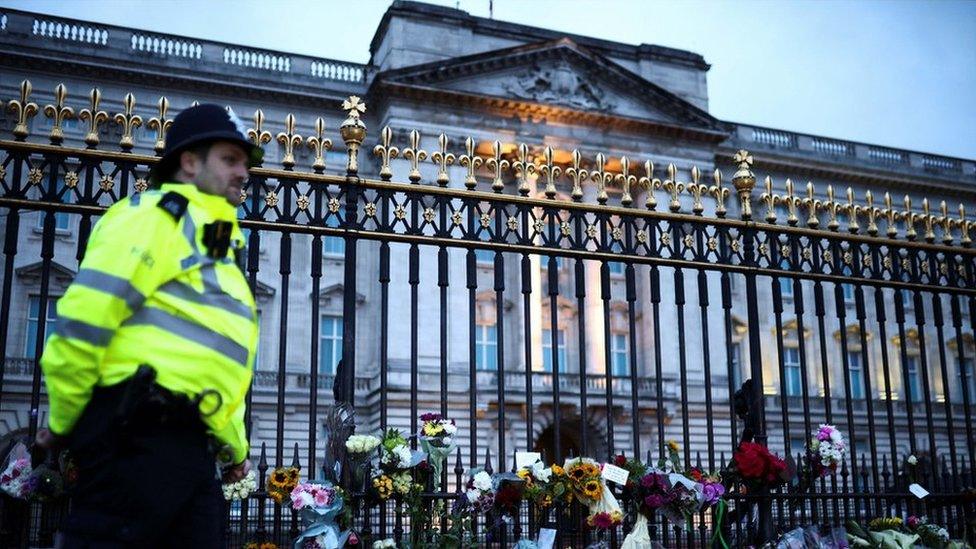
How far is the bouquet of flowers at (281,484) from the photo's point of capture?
521 centimetres

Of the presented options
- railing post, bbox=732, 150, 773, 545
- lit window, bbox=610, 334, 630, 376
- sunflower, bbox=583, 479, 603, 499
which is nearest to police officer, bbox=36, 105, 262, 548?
sunflower, bbox=583, 479, 603, 499

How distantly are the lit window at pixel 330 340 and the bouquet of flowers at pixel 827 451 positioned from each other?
58.2 ft

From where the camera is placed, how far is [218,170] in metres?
3.38

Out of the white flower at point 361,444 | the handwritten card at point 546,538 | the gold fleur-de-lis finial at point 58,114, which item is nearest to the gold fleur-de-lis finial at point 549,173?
the white flower at point 361,444

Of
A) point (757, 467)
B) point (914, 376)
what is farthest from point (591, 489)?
point (914, 376)

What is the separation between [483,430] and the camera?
23.0m

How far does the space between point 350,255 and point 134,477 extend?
3176mm

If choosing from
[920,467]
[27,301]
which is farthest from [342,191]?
[27,301]

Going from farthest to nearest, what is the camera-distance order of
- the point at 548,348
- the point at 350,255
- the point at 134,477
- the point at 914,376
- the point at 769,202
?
the point at 914,376
the point at 548,348
the point at 769,202
the point at 350,255
the point at 134,477

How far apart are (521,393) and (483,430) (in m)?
1.23

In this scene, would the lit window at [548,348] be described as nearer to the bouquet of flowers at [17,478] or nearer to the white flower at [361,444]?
the white flower at [361,444]

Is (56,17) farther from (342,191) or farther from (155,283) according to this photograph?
(155,283)

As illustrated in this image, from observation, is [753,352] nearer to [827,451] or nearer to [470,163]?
[827,451]

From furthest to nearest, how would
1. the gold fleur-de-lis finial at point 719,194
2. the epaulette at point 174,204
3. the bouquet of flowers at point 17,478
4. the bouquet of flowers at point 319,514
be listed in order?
the gold fleur-de-lis finial at point 719,194, the bouquet of flowers at point 319,514, the bouquet of flowers at point 17,478, the epaulette at point 174,204
